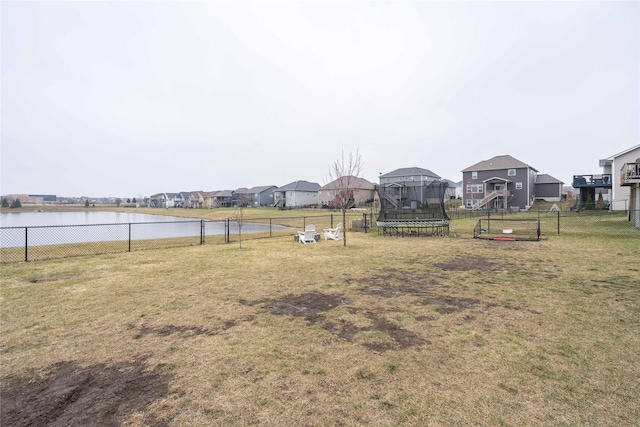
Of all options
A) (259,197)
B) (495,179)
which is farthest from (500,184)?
(259,197)

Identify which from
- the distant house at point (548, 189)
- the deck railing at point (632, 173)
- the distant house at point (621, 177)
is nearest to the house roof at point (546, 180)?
the distant house at point (548, 189)

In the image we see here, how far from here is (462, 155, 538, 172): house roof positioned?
45.5 meters

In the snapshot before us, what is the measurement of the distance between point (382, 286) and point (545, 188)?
5594 centimetres

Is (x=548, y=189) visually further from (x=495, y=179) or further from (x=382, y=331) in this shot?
(x=382, y=331)

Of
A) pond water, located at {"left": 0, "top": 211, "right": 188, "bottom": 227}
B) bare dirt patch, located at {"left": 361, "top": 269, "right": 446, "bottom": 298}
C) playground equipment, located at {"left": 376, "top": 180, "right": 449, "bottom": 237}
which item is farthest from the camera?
pond water, located at {"left": 0, "top": 211, "right": 188, "bottom": 227}

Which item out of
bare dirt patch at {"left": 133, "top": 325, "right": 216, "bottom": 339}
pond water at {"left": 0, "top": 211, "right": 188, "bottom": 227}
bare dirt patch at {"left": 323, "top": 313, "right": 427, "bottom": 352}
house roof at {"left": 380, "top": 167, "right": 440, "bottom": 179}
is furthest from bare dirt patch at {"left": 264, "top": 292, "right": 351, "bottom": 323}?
house roof at {"left": 380, "top": 167, "right": 440, "bottom": 179}

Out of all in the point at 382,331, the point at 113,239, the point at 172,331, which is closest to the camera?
the point at 382,331

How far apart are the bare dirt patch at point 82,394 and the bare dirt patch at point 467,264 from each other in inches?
339

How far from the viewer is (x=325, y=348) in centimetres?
438

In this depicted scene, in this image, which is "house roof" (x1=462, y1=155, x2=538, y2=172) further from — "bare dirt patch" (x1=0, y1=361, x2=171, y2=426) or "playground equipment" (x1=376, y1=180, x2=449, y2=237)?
"bare dirt patch" (x1=0, y1=361, x2=171, y2=426)

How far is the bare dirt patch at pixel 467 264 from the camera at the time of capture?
9609 mm

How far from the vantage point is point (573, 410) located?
2.97 meters

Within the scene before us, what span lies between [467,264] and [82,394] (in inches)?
404

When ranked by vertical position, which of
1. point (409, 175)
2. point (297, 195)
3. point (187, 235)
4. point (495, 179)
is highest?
point (409, 175)
